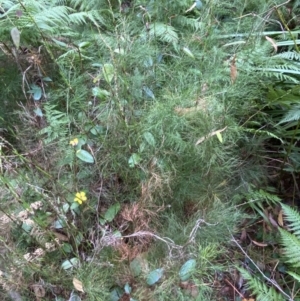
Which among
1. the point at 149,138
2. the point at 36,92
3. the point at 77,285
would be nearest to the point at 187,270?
the point at 77,285

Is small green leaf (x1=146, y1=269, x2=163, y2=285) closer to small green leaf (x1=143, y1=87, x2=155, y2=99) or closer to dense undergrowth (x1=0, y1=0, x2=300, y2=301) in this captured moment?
dense undergrowth (x1=0, y1=0, x2=300, y2=301)

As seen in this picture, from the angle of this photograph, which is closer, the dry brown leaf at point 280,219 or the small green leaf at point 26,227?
the small green leaf at point 26,227

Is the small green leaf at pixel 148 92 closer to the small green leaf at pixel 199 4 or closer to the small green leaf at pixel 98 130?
the small green leaf at pixel 98 130

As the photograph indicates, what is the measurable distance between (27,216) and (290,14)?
4.86 feet

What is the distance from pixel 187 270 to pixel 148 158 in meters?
0.43

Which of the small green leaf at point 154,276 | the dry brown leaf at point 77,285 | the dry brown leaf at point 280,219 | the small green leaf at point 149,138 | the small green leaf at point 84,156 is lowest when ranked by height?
the dry brown leaf at point 280,219

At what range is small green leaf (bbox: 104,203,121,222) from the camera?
5.05 feet

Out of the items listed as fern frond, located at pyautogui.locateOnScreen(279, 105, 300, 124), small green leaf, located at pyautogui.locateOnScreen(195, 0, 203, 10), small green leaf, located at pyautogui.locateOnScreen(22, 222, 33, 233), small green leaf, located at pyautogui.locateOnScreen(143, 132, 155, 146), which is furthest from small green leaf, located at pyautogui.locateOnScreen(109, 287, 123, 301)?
small green leaf, located at pyautogui.locateOnScreen(195, 0, 203, 10)

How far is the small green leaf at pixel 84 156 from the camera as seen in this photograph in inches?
58.5

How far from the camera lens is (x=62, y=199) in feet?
4.92

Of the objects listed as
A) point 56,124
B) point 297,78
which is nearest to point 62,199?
point 56,124

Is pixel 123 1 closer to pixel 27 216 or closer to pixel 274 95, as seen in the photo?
pixel 274 95

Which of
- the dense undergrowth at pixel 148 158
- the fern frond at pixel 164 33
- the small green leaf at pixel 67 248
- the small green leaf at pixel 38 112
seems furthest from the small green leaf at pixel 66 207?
the fern frond at pixel 164 33

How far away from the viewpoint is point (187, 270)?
1.34 meters
